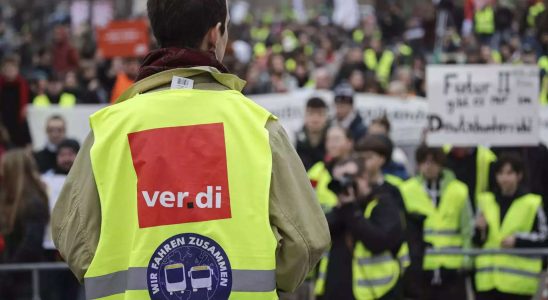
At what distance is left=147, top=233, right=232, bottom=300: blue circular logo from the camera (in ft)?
A: 12.0

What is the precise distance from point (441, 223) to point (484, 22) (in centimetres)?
1416

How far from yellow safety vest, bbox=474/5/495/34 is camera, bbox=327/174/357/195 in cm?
1557

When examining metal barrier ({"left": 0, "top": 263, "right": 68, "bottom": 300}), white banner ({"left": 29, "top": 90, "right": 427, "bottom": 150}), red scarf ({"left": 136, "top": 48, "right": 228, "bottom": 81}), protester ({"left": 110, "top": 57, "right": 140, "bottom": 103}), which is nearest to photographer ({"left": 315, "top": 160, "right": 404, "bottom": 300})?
metal barrier ({"left": 0, "top": 263, "right": 68, "bottom": 300})

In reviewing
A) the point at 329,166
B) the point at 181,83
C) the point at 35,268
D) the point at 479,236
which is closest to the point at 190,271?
the point at 181,83

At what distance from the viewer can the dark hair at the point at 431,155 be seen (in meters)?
10.3

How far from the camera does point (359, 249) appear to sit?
27.5 ft

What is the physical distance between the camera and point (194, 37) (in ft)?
12.5

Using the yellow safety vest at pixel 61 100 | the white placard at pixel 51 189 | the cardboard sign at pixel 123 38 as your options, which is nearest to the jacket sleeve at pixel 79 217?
the white placard at pixel 51 189

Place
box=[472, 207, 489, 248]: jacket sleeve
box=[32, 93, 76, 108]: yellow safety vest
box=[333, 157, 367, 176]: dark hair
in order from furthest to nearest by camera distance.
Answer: box=[32, 93, 76, 108]: yellow safety vest < box=[472, 207, 489, 248]: jacket sleeve < box=[333, 157, 367, 176]: dark hair

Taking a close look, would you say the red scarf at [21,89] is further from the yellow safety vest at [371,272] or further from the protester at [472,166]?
the yellow safety vest at [371,272]

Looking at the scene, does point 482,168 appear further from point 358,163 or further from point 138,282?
point 138,282

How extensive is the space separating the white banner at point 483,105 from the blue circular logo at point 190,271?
758 cm

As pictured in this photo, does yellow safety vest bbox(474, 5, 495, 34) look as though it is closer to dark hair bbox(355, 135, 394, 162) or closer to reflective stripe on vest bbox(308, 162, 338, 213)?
dark hair bbox(355, 135, 394, 162)

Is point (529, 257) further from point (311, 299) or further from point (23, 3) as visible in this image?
point (23, 3)
